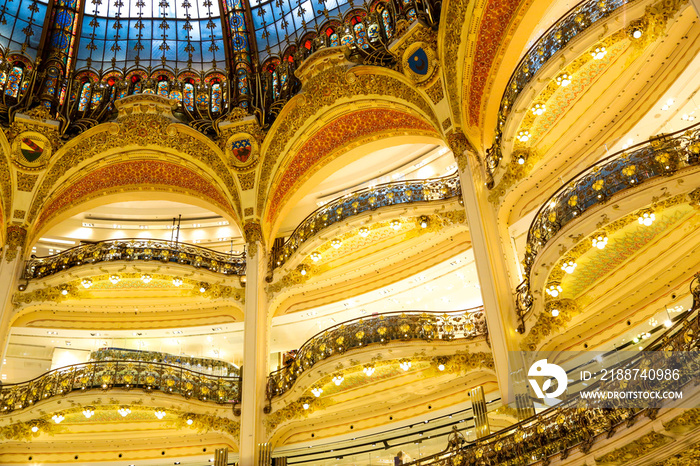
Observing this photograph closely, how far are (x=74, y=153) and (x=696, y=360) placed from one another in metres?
15.7

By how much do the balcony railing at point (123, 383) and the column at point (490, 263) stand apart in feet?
20.4

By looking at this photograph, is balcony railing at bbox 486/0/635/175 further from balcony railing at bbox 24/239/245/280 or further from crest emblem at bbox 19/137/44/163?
crest emblem at bbox 19/137/44/163

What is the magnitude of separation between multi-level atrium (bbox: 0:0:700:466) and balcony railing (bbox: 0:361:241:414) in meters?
0.07

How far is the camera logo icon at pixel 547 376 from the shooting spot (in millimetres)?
10695

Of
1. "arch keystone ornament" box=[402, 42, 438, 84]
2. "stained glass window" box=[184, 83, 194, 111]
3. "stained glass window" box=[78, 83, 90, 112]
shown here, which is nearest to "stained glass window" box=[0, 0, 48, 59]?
"stained glass window" box=[78, 83, 90, 112]

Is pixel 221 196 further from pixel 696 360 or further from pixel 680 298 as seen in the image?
pixel 696 360

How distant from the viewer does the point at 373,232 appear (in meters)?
15.7

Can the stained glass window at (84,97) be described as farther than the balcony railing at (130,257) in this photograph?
Yes

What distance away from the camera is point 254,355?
563 inches

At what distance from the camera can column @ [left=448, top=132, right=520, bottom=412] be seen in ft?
36.3

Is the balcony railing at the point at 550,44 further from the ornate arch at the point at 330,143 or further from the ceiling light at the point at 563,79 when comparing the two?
the ornate arch at the point at 330,143

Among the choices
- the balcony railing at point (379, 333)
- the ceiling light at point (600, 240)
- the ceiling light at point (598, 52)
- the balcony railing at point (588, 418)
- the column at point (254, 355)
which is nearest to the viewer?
the balcony railing at point (588, 418)

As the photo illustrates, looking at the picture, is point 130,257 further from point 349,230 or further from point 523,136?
point 523,136

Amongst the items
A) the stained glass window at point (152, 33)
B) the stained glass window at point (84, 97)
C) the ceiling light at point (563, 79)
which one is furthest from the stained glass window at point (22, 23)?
the ceiling light at point (563, 79)
